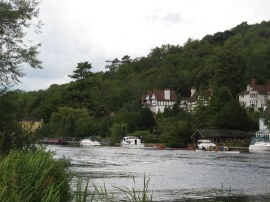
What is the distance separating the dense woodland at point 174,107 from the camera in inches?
3903

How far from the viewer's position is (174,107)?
129250 millimetres

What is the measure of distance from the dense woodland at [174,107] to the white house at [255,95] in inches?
109

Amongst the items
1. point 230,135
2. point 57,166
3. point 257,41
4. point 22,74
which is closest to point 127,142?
point 230,135

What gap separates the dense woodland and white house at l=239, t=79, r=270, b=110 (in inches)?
109

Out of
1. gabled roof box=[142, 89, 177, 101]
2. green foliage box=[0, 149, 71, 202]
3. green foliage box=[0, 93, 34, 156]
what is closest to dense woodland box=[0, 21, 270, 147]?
gabled roof box=[142, 89, 177, 101]

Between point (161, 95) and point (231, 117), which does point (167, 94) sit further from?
point (231, 117)

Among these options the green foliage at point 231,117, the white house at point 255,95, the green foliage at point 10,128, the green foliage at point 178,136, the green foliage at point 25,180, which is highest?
the white house at point 255,95

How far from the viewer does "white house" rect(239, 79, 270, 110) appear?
128375 millimetres

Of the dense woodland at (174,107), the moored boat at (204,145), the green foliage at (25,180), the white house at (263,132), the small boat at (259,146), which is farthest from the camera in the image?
the dense woodland at (174,107)

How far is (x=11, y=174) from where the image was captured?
10.7m

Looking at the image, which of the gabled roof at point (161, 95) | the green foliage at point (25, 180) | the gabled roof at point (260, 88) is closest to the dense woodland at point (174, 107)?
the gabled roof at point (161, 95)

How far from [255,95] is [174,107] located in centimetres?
2033

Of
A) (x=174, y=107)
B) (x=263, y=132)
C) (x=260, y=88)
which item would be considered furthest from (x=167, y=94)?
(x=263, y=132)

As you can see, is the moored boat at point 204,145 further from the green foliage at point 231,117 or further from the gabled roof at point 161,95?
the gabled roof at point 161,95
